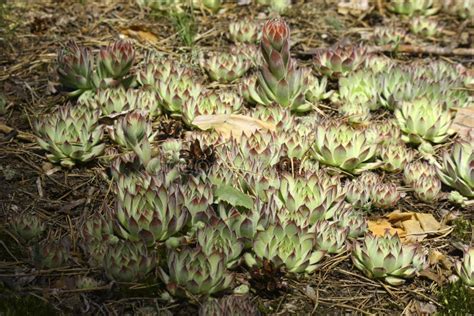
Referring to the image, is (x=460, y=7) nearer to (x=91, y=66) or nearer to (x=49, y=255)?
(x=91, y=66)

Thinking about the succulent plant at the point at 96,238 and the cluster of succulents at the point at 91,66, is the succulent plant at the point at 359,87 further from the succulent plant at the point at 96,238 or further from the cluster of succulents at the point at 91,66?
the succulent plant at the point at 96,238

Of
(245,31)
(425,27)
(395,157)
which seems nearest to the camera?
(395,157)

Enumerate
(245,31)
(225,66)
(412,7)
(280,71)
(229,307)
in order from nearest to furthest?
(229,307) < (280,71) < (225,66) < (245,31) < (412,7)

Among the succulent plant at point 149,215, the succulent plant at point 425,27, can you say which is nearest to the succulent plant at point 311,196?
the succulent plant at point 149,215

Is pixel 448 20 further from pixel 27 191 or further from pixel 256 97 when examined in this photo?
pixel 27 191

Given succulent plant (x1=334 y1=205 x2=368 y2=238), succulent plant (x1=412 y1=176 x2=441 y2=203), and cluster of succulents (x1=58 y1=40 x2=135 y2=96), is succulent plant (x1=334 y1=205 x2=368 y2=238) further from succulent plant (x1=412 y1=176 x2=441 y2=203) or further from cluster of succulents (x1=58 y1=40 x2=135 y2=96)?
cluster of succulents (x1=58 y1=40 x2=135 y2=96)

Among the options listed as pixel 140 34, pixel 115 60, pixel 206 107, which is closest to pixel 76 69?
pixel 115 60

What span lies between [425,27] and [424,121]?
190 centimetres

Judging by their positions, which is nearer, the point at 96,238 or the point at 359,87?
the point at 96,238

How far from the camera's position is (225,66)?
4.48 meters

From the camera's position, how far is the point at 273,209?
10.3ft

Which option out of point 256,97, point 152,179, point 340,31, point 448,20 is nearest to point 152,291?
point 152,179

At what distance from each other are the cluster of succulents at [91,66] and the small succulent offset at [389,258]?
1953 mm

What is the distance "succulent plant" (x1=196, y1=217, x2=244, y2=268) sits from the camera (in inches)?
114
